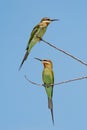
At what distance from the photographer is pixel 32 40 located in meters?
3.73

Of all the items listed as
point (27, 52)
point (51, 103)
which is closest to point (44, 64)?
point (27, 52)

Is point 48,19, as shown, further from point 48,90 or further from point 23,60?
point 48,90

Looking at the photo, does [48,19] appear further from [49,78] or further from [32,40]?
[49,78]

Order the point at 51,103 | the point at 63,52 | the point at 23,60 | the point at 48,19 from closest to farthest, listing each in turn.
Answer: the point at 63,52, the point at 51,103, the point at 23,60, the point at 48,19

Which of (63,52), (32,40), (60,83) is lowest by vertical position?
(60,83)

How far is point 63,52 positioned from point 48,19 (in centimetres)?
200

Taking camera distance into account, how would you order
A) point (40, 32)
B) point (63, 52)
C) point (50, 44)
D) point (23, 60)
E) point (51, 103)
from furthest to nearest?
point (40, 32)
point (23, 60)
point (51, 103)
point (50, 44)
point (63, 52)

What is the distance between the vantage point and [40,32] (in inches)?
153

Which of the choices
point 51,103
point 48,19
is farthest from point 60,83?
point 48,19

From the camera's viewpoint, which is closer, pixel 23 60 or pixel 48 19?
pixel 23 60

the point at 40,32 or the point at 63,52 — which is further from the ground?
the point at 40,32

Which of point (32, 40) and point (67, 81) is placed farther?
point (32, 40)

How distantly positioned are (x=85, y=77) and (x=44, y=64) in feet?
5.88

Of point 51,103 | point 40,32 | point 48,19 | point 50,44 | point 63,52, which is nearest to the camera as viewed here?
point 63,52
